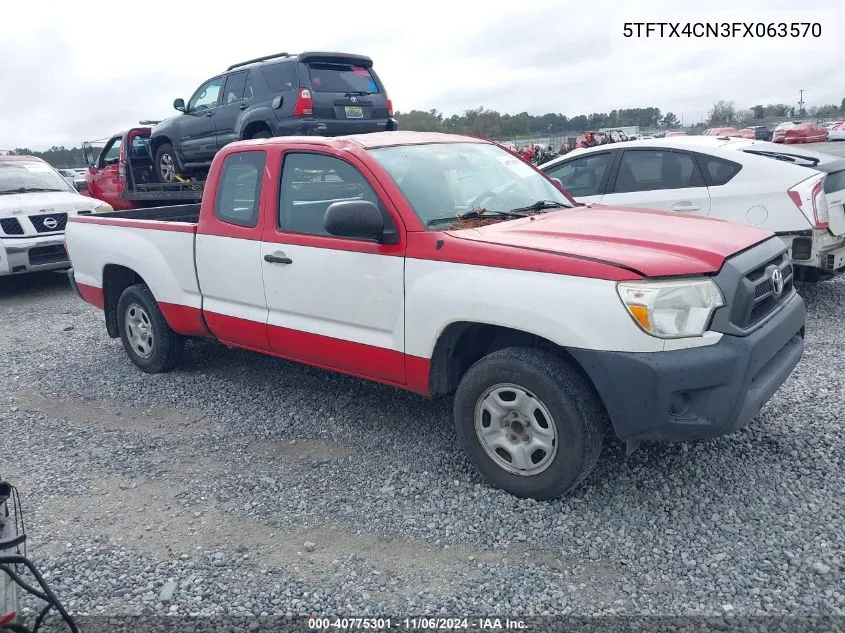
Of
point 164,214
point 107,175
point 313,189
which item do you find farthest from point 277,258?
point 107,175

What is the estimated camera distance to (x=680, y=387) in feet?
10.4

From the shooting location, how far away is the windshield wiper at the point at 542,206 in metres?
4.40

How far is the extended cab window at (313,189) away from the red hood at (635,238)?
825 millimetres

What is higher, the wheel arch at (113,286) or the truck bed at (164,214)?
the truck bed at (164,214)

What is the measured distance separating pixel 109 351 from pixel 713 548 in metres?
5.61

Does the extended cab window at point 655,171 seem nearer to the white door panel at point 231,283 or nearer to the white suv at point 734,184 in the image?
the white suv at point 734,184

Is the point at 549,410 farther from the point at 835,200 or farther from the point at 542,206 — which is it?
the point at 835,200

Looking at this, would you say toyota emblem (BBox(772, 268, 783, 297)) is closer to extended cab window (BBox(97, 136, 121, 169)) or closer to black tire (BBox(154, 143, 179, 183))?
black tire (BBox(154, 143, 179, 183))

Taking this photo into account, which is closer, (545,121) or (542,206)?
(542,206)

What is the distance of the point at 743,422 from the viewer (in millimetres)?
3352

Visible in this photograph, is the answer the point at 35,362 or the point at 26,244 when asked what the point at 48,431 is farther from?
the point at 26,244

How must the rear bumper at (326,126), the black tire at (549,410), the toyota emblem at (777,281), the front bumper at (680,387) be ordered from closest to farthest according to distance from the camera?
the front bumper at (680,387) < the black tire at (549,410) < the toyota emblem at (777,281) < the rear bumper at (326,126)

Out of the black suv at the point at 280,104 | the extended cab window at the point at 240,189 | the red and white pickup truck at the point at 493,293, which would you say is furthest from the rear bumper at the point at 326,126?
the red and white pickup truck at the point at 493,293

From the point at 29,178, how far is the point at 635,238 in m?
9.93
